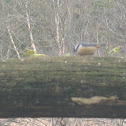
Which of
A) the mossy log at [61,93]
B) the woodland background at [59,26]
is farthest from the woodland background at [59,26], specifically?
the mossy log at [61,93]

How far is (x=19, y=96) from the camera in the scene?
1473 millimetres

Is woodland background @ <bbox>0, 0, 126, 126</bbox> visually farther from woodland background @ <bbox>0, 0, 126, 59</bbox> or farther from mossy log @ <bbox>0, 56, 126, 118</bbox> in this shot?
mossy log @ <bbox>0, 56, 126, 118</bbox>

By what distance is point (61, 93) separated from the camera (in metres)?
1.46

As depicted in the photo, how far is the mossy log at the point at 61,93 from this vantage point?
4.81ft

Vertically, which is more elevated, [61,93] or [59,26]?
[61,93]

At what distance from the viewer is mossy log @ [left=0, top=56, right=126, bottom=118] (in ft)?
4.81

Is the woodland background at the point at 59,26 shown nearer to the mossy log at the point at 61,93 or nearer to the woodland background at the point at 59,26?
the woodland background at the point at 59,26

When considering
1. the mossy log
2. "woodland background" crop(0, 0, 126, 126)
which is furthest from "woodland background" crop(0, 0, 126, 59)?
the mossy log

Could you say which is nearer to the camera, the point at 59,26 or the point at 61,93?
the point at 61,93

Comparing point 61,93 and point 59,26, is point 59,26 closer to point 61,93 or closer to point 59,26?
point 59,26

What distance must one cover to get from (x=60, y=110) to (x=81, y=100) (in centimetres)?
11

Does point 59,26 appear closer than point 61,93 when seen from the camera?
No

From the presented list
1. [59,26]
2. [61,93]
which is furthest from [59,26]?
[61,93]

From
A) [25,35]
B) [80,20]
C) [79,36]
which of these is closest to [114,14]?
[80,20]
